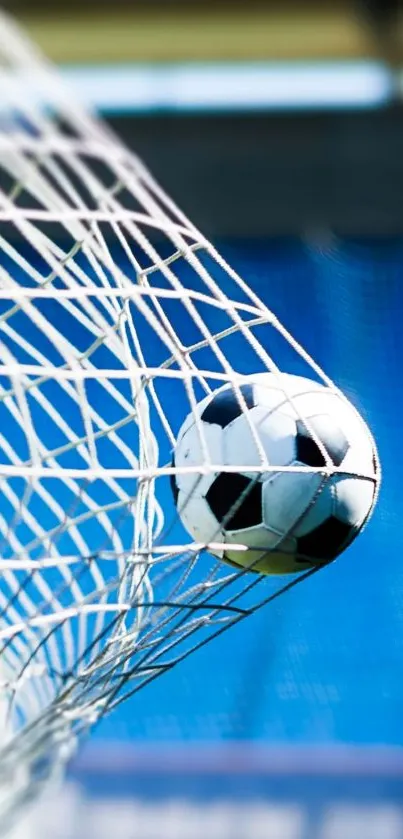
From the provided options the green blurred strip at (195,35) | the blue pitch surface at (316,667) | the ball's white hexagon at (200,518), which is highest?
the green blurred strip at (195,35)

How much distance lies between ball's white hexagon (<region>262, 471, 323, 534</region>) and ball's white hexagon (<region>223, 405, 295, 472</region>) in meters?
0.01

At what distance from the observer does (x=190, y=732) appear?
6.65 feet

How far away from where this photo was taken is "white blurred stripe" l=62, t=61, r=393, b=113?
2.55 m

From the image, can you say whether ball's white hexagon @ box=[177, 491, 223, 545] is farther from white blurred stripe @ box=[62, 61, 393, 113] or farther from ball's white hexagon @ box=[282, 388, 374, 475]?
white blurred stripe @ box=[62, 61, 393, 113]

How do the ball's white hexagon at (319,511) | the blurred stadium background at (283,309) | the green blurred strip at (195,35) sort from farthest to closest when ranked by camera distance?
the green blurred strip at (195,35) < the blurred stadium background at (283,309) < the ball's white hexagon at (319,511)

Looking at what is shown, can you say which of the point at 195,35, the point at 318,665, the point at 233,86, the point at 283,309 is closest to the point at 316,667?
the point at 318,665

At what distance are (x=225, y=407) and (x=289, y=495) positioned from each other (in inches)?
3.8

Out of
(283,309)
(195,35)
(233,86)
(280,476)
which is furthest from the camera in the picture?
(195,35)

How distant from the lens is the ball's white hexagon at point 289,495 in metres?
0.76

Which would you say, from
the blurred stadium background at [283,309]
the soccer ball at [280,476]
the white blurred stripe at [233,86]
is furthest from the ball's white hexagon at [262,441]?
the white blurred stripe at [233,86]

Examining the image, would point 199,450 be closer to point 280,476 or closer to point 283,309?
point 280,476

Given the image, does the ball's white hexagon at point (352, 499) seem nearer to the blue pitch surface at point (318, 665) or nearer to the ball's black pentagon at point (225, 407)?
the ball's black pentagon at point (225, 407)

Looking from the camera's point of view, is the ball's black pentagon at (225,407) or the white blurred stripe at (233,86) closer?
the ball's black pentagon at (225,407)

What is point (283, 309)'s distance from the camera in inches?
90.6
